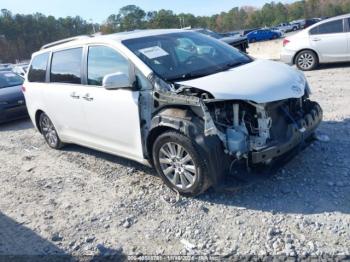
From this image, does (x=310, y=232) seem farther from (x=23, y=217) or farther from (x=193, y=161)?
(x=23, y=217)

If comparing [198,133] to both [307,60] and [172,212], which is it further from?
[307,60]

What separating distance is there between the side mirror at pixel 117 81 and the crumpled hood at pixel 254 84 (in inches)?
25.9

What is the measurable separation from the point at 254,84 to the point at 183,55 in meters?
1.19

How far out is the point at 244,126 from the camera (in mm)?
4004

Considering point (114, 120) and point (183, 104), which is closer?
point (183, 104)

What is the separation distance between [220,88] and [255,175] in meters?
1.00

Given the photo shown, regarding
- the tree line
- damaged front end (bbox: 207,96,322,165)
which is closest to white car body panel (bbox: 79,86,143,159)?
damaged front end (bbox: 207,96,322,165)

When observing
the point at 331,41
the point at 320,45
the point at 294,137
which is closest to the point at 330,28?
the point at 331,41

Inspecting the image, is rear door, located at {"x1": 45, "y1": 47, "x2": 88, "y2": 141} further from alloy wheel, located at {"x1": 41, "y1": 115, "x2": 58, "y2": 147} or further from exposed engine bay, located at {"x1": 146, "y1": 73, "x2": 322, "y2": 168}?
exposed engine bay, located at {"x1": 146, "y1": 73, "x2": 322, "y2": 168}

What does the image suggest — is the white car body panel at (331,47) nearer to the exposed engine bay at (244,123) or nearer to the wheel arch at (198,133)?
the exposed engine bay at (244,123)

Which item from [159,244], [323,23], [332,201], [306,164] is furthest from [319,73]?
[159,244]

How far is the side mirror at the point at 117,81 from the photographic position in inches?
174

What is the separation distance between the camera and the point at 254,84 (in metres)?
4.06

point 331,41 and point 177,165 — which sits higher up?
point 331,41
